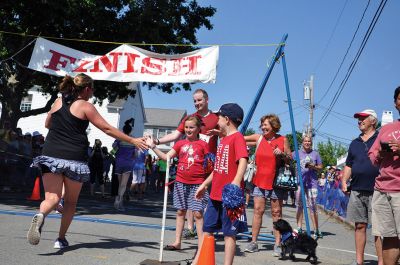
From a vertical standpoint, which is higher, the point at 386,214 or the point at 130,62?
the point at 130,62

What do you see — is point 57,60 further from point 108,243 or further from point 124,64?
point 108,243

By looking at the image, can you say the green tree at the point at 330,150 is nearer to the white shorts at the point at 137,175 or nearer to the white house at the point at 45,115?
the white house at the point at 45,115

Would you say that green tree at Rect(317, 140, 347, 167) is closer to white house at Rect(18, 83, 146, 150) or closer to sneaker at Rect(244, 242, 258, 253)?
white house at Rect(18, 83, 146, 150)

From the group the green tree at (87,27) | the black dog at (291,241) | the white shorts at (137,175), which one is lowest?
the black dog at (291,241)

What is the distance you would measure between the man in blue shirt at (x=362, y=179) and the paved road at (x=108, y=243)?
2.49 ft

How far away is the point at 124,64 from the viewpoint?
400 inches

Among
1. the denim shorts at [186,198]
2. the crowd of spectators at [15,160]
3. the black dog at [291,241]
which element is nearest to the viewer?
the denim shorts at [186,198]

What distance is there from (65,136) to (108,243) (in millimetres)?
1821

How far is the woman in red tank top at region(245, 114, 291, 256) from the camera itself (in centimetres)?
695

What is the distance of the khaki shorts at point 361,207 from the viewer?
6.02m

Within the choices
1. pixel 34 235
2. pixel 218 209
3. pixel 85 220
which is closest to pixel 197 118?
pixel 218 209

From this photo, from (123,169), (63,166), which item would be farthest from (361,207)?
(123,169)

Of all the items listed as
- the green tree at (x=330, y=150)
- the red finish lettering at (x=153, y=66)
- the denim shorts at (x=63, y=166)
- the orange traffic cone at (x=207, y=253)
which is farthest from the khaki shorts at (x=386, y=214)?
the green tree at (x=330, y=150)

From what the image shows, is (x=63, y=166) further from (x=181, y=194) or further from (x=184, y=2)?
(x=184, y=2)
